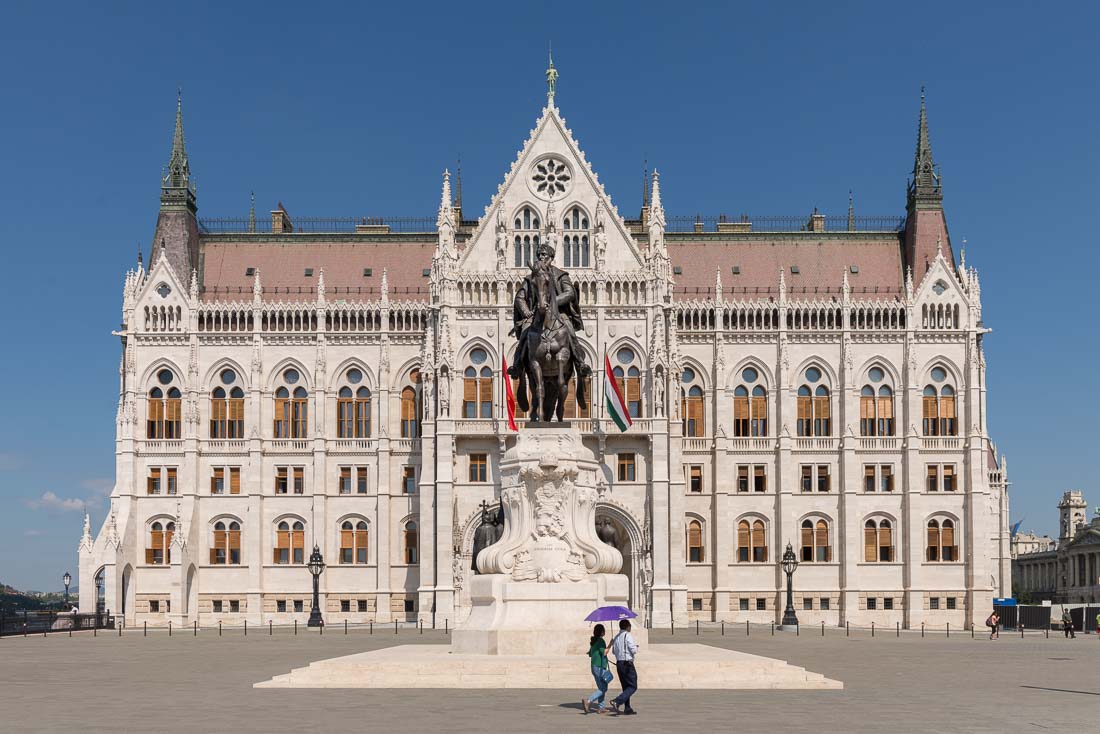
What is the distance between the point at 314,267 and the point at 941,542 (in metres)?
41.4

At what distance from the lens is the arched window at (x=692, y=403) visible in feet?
277

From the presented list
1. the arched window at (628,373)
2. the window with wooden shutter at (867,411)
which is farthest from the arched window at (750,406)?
the arched window at (628,373)

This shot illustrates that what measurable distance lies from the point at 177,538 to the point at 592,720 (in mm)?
59484

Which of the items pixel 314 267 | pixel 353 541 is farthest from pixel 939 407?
pixel 314 267

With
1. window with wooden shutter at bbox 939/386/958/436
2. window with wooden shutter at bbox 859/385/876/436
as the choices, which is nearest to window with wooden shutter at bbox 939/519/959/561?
window with wooden shutter at bbox 939/386/958/436

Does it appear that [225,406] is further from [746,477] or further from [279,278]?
[746,477]

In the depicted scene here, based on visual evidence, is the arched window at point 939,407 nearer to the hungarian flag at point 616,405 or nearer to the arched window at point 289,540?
the hungarian flag at point 616,405

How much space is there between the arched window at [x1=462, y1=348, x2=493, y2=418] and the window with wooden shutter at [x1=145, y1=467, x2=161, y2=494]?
1876 cm

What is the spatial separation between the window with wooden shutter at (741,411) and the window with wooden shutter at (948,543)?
1289 cm

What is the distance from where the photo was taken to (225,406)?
8431cm

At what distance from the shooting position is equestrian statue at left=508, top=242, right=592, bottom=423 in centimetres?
3566

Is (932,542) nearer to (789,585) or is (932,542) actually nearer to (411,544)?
(789,585)

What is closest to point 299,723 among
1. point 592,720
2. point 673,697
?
point 592,720

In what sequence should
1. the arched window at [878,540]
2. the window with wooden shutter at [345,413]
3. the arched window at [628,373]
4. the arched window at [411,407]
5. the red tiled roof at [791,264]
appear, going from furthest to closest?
the red tiled roof at [791,264]
the window with wooden shutter at [345,413]
the arched window at [411,407]
the arched window at [878,540]
the arched window at [628,373]
